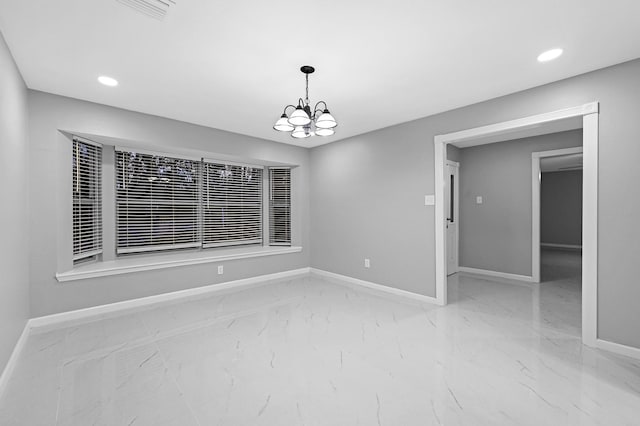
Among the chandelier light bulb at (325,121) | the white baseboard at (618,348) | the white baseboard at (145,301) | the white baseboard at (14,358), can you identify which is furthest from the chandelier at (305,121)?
the white baseboard at (618,348)

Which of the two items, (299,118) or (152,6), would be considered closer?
(152,6)

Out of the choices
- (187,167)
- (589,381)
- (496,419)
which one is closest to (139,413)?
(496,419)

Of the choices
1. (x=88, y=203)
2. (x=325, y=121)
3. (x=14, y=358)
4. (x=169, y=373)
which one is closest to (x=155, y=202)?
(x=88, y=203)

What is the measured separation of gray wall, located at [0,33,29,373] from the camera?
2188 mm

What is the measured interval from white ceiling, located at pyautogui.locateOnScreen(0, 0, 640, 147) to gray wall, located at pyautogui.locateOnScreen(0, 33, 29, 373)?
29cm

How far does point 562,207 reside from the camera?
959cm

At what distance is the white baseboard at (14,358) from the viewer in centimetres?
208

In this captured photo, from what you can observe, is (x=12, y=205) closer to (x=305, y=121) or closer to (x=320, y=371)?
(x=305, y=121)

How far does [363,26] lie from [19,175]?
10.9 feet

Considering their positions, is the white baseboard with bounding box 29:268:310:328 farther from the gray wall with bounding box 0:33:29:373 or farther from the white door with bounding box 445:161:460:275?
the white door with bounding box 445:161:460:275

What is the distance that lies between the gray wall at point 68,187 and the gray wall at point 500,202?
4.80 metres

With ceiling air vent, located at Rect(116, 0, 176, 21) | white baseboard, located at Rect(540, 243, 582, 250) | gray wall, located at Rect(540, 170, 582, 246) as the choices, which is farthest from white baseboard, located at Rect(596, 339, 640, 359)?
white baseboard, located at Rect(540, 243, 582, 250)

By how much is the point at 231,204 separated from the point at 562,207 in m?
10.5

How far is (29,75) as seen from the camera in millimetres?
2789
